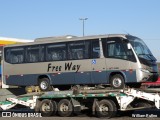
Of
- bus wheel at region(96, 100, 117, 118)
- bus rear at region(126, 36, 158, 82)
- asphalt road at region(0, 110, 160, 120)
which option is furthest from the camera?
bus rear at region(126, 36, 158, 82)

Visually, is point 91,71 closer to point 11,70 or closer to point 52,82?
point 52,82

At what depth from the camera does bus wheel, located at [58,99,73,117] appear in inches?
672

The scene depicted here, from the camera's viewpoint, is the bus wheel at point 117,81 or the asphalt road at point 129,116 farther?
the bus wheel at point 117,81

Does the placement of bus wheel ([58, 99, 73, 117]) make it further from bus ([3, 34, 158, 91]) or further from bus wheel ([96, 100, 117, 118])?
bus ([3, 34, 158, 91])

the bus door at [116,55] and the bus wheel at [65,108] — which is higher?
the bus door at [116,55]

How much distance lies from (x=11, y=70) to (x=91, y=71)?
17.1 feet

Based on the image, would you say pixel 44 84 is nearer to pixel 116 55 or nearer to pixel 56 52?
pixel 56 52

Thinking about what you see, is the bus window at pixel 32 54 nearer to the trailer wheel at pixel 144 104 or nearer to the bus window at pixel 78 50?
the bus window at pixel 78 50

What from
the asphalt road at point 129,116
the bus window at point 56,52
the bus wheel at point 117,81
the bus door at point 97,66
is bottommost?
the asphalt road at point 129,116

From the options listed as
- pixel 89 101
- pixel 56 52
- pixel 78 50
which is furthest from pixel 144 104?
pixel 56 52

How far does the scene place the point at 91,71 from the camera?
61.8 ft

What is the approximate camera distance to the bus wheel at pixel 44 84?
796 inches

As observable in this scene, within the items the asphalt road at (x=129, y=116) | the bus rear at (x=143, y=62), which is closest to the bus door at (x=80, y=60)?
the asphalt road at (x=129, y=116)

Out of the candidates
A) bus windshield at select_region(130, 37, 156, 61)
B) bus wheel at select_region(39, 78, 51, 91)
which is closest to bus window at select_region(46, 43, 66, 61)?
bus wheel at select_region(39, 78, 51, 91)
